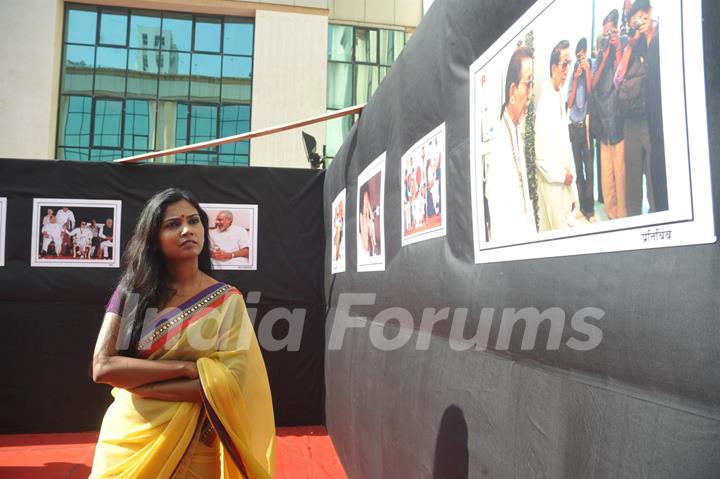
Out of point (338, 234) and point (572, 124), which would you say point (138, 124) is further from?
point (572, 124)

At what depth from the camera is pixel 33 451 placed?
4445 mm

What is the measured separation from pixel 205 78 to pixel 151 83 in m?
1.46

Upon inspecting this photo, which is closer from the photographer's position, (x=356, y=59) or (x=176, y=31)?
(x=176, y=31)

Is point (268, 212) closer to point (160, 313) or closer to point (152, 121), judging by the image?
point (160, 313)

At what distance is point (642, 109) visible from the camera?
83cm

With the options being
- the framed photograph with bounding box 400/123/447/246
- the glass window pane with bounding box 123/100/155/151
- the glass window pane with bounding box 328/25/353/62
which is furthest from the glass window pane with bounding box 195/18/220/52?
the framed photograph with bounding box 400/123/447/246

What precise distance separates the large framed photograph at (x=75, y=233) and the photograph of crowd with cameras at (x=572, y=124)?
15.1 ft

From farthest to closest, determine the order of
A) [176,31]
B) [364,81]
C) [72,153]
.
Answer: [364,81] < [176,31] < [72,153]

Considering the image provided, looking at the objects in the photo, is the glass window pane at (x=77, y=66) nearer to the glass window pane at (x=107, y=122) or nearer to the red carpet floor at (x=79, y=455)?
the glass window pane at (x=107, y=122)

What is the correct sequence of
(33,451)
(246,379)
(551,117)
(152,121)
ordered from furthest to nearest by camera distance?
(152,121), (33,451), (246,379), (551,117)

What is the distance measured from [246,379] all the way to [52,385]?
419cm

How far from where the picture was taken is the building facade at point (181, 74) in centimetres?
1388

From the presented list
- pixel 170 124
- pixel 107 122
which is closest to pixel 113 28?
pixel 107 122

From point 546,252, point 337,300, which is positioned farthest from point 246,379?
point 337,300
